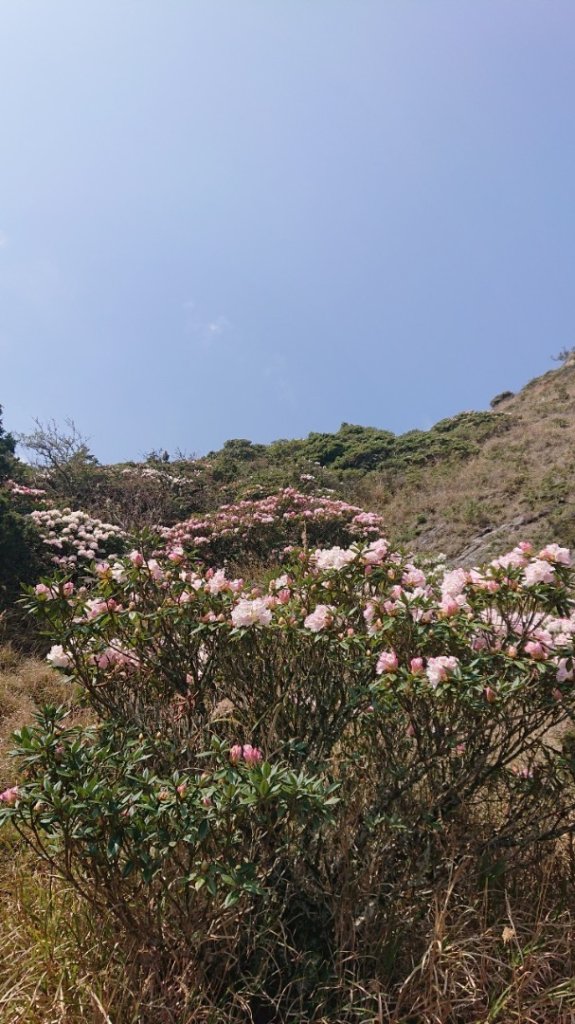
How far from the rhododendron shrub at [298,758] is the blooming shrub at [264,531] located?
744 centimetres

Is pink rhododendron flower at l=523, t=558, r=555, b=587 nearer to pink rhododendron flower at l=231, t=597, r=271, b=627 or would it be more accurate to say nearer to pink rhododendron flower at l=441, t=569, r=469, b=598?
pink rhododendron flower at l=441, t=569, r=469, b=598

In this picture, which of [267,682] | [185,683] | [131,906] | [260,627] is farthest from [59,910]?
[260,627]

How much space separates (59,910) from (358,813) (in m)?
1.32

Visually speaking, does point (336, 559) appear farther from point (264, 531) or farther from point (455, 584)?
point (264, 531)

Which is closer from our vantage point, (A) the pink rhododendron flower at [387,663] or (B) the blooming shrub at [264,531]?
(A) the pink rhododendron flower at [387,663]

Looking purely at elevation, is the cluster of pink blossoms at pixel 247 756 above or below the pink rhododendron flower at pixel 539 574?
below

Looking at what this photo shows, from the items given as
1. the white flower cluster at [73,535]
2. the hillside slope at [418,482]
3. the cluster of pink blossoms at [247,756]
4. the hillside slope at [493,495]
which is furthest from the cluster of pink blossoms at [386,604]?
the hillside slope at [493,495]

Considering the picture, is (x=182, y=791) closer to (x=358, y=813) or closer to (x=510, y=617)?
(x=358, y=813)

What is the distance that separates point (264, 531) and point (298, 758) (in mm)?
8506

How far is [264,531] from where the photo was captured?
10.7 meters

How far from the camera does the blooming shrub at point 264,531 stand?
34.4 ft

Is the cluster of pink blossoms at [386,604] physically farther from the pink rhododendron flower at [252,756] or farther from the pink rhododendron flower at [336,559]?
the pink rhododendron flower at [252,756]

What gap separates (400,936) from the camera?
6.57 feet

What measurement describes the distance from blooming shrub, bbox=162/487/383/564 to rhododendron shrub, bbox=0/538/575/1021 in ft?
24.4
